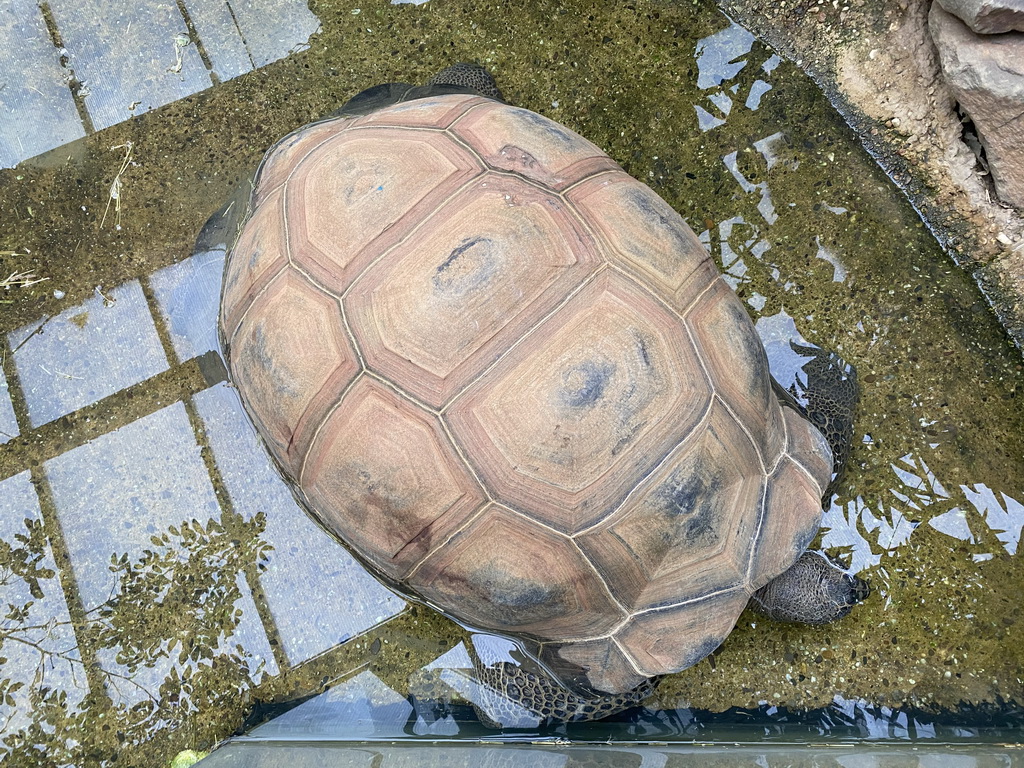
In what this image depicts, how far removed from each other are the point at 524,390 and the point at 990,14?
182 centimetres

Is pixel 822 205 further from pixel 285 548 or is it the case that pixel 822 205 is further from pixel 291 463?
pixel 285 548

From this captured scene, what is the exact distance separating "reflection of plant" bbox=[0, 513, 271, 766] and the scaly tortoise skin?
74 centimetres

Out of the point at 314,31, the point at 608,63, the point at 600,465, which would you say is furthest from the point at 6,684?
the point at 608,63

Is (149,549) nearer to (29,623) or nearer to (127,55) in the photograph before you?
(29,623)

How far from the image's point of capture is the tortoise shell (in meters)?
1.56

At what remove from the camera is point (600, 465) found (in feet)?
5.14

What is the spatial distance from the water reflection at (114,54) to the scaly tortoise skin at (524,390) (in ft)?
3.74

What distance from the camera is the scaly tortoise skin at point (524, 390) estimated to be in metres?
1.56

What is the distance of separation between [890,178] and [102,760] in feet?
11.4

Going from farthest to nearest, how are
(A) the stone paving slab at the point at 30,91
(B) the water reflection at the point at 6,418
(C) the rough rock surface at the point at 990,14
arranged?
(A) the stone paving slab at the point at 30,91, (B) the water reflection at the point at 6,418, (C) the rough rock surface at the point at 990,14

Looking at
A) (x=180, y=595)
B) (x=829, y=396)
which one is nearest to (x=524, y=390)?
(x=829, y=396)

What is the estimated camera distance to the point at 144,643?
2375mm

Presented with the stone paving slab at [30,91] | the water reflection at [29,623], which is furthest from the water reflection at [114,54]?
the water reflection at [29,623]

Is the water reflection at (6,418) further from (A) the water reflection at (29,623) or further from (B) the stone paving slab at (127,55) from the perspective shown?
(B) the stone paving slab at (127,55)
